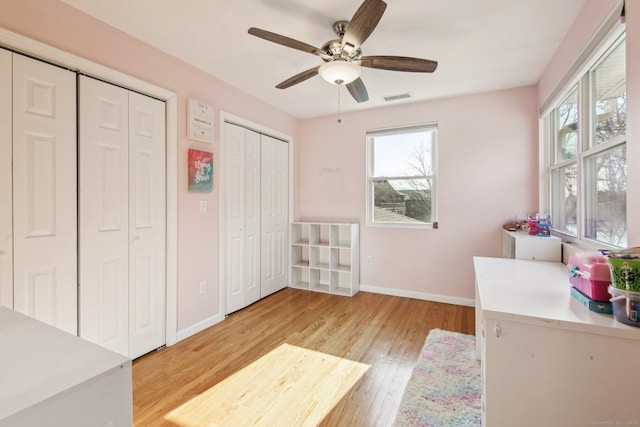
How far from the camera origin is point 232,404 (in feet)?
5.70

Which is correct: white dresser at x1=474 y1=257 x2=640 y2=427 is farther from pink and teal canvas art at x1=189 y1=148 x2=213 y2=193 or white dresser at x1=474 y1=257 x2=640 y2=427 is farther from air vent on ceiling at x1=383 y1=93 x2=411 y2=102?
air vent on ceiling at x1=383 y1=93 x2=411 y2=102

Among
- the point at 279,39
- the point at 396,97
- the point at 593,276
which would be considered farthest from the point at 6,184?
the point at 396,97

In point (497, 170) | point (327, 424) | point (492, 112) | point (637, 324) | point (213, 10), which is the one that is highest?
point (213, 10)

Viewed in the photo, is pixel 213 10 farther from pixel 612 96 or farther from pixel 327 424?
pixel 327 424

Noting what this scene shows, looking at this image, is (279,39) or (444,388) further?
(444,388)

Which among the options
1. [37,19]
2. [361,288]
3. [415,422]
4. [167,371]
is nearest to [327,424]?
[415,422]

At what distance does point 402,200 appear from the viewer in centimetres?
378

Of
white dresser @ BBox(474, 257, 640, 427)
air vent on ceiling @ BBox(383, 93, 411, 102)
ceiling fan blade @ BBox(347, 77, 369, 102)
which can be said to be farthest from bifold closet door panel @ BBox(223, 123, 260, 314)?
white dresser @ BBox(474, 257, 640, 427)

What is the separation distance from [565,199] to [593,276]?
5.83 ft

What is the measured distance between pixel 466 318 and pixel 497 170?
1682 mm

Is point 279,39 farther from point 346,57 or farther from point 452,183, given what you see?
point 452,183

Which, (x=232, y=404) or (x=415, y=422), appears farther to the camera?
(x=232, y=404)

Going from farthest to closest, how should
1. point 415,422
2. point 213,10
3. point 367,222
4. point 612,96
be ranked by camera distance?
1. point 367,222
2. point 213,10
3. point 612,96
4. point 415,422

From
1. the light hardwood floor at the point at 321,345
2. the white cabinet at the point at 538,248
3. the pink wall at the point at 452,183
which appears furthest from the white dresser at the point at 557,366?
the pink wall at the point at 452,183
